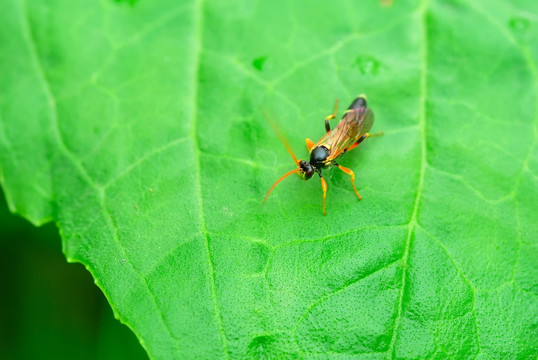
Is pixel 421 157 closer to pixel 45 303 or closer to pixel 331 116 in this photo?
pixel 331 116

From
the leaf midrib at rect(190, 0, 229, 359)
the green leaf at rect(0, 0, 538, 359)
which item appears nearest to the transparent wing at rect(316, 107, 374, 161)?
the green leaf at rect(0, 0, 538, 359)

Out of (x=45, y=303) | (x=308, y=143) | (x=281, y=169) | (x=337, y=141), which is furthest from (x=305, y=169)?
(x=45, y=303)

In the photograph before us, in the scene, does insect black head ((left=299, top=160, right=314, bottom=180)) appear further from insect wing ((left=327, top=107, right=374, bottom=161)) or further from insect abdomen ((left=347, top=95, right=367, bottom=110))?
insect abdomen ((left=347, top=95, right=367, bottom=110))

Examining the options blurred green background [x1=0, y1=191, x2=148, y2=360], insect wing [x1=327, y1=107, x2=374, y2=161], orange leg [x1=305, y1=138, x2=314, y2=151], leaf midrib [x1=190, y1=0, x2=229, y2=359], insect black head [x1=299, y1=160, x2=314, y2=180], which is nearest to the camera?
leaf midrib [x1=190, y1=0, x2=229, y2=359]

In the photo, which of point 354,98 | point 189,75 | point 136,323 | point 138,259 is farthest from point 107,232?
point 354,98

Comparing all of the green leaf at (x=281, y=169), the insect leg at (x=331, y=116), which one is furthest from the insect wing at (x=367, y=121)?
the insect leg at (x=331, y=116)

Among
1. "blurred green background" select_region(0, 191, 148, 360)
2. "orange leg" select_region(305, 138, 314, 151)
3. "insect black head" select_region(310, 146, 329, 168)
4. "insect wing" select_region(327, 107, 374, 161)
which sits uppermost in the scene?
"insect wing" select_region(327, 107, 374, 161)

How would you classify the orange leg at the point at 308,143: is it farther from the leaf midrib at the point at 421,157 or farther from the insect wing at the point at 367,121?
the leaf midrib at the point at 421,157
